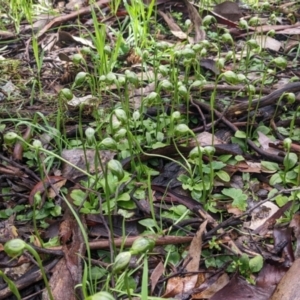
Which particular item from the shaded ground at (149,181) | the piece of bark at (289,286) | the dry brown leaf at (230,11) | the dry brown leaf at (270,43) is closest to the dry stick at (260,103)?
the shaded ground at (149,181)

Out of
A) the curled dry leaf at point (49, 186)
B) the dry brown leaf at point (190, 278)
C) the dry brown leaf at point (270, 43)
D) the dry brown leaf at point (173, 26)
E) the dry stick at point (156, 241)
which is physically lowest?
the dry brown leaf at point (270, 43)

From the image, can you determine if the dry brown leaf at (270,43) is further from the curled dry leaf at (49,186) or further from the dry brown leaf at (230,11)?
the curled dry leaf at (49,186)

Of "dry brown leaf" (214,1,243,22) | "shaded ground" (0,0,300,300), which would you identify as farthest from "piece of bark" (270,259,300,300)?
"dry brown leaf" (214,1,243,22)

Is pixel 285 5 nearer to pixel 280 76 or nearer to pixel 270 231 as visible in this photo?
pixel 280 76

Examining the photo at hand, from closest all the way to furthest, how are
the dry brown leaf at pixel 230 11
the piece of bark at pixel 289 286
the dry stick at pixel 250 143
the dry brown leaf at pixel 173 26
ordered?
the piece of bark at pixel 289 286 → the dry stick at pixel 250 143 → the dry brown leaf at pixel 173 26 → the dry brown leaf at pixel 230 11

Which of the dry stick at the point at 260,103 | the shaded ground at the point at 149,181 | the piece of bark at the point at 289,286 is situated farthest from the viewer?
the dry stick at the point at 260,103

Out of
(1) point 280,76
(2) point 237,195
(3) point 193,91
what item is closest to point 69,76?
(3) point 193,91

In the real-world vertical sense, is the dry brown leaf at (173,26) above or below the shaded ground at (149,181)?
below

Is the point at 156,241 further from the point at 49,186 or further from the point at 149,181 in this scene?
the point at 49,186

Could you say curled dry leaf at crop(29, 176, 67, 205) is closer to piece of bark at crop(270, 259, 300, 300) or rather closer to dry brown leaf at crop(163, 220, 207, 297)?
dry brown leaf at crop(163, 220, 207, 297)

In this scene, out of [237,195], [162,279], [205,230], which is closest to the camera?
[162,279]

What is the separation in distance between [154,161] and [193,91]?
1.80ft

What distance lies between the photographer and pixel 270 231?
1392 millimetres

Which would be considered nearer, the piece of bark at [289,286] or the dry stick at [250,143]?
the piece of bark at [289,286]
